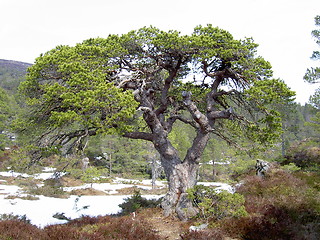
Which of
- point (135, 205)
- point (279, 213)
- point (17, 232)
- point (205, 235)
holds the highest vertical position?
point (279, 213)

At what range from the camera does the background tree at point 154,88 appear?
739cm

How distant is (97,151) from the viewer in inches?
1462

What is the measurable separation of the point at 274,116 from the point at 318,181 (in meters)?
5.25

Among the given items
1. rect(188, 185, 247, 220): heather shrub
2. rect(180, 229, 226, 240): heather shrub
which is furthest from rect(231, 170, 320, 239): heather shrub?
rect(180, 229, 226, 240): heather shrub

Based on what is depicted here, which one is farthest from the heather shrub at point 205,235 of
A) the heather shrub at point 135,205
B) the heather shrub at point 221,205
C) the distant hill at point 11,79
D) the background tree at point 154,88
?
the distant hill at point 11,79

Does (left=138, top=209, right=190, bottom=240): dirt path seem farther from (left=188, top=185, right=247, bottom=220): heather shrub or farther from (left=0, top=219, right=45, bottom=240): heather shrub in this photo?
(left=0, top=219, right=45, bottom=240): heather shrub

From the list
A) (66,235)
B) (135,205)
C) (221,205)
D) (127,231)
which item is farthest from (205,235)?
(135,205)

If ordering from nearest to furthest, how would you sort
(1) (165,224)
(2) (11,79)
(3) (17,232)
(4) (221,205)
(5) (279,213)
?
(3) (17,232), (5) (279,213), (4) (221,205), (1) (165,224), (2) (11,79)

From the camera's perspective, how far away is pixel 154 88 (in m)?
11.1

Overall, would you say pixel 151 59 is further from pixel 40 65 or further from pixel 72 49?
pixel 40 65

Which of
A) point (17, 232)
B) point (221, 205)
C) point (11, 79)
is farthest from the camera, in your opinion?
point (11, 79)

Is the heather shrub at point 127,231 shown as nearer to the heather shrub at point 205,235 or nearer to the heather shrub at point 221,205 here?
the heather shrub at point 205,235

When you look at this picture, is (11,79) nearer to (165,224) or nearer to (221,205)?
(165,224)

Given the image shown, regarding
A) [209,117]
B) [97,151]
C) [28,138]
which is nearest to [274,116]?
[209,117]
